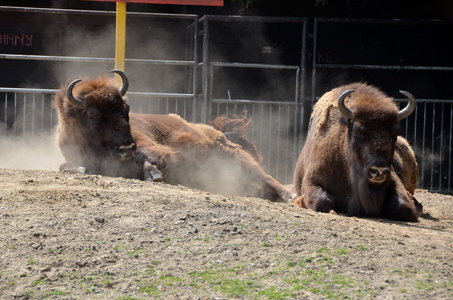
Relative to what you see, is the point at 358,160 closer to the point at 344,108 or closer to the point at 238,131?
the point at 344,108

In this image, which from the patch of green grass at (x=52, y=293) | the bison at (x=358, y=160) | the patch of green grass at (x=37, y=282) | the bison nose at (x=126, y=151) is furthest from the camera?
the bison nose at (x=126, y=151)

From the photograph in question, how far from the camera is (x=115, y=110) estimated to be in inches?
331

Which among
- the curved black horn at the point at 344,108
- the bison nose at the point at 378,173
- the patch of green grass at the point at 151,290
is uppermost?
the curved black horn at the point at 344,108

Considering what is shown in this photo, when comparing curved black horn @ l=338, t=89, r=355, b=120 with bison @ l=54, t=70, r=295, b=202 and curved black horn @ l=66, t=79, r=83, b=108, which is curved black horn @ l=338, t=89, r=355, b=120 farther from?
curved black horn @ l=66, t=79, r=83, b=108

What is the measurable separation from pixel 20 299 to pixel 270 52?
35.6ft

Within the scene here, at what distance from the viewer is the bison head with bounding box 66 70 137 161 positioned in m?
8.19

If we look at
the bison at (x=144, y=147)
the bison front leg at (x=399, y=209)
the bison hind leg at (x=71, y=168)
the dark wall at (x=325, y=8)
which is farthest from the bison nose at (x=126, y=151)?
the dark wall at (x=325, y=8)

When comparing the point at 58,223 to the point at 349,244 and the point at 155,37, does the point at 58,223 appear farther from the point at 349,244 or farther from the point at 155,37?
the point at 155,37

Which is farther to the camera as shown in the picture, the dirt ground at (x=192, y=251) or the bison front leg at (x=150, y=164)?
the bison front leg at (x=150, y=164)

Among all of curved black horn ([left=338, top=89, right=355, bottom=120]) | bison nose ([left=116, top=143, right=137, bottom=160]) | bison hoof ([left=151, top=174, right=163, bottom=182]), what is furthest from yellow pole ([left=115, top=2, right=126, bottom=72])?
curved black horn ([left=338, top=89, right=355, bottom=120])

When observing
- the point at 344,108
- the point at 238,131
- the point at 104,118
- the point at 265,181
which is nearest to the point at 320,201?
the point at 344,108

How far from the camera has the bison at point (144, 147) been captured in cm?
828

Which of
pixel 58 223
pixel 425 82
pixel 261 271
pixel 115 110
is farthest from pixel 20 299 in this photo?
pixel 425 82

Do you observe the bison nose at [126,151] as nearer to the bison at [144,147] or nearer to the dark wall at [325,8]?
the bison at [144,147]
